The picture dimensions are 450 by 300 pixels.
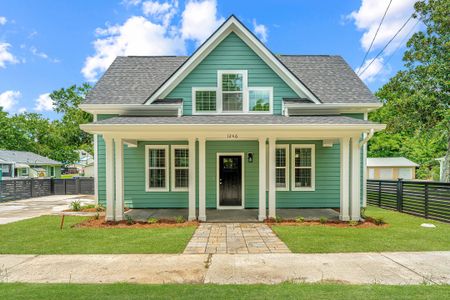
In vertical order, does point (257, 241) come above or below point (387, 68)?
below

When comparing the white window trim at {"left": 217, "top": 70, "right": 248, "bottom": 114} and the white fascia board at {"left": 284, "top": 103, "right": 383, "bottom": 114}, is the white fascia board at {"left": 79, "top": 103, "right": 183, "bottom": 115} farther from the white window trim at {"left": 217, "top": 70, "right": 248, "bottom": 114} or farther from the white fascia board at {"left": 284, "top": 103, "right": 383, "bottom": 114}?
the white fascia board at {"left": 284, "top": 103, "right": 383, "bottom": 114}

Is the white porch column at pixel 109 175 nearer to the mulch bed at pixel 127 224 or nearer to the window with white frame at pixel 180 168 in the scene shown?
the mulch bed at pixel 127 224

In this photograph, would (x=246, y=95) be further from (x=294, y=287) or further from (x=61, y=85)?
(x=61, y=85)

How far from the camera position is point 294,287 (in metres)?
3.84

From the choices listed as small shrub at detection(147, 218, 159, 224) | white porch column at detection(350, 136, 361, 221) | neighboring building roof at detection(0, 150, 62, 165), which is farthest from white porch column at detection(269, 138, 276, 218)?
neighboring building roof at detection(0, 150, 62, 165)

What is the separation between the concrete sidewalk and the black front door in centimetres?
529

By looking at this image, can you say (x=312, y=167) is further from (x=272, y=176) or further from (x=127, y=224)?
(x=127, y=224)

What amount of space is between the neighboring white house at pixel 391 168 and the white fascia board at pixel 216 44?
72.1 ft

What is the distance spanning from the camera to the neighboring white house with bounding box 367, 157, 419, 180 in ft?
92.7

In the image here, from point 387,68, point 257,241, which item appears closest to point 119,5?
point 257,241

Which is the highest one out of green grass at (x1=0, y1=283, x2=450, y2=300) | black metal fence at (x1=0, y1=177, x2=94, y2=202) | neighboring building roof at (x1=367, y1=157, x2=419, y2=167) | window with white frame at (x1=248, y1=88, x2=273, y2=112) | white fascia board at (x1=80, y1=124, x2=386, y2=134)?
window with white frame at (x1=248, y1=88, x2=273, y2=112)

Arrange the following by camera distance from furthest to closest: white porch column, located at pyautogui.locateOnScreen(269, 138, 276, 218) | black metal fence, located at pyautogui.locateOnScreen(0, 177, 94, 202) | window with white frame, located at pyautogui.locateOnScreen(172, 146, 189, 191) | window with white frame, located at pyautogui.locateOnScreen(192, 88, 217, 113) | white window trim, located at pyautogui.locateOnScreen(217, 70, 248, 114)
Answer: black metal fence, located at pyautogui.locateOnScreen(0, 177, 94, 202), window with white frame, located at pyautogui.locateOnScreen(172, 146, 189, 191), window with white frame, located at pyautogui.locateOnScreen(192, 88, 217, 113), white window trim, located at pyautogui.locateOnScreen(217, 70, 248, 114), white porch column, located at pyautogui.locateOnScreen(269, 138, 276, 218)

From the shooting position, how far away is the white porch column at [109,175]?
26.9 ft

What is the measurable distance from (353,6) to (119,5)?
Answer: 11461 millimetres
